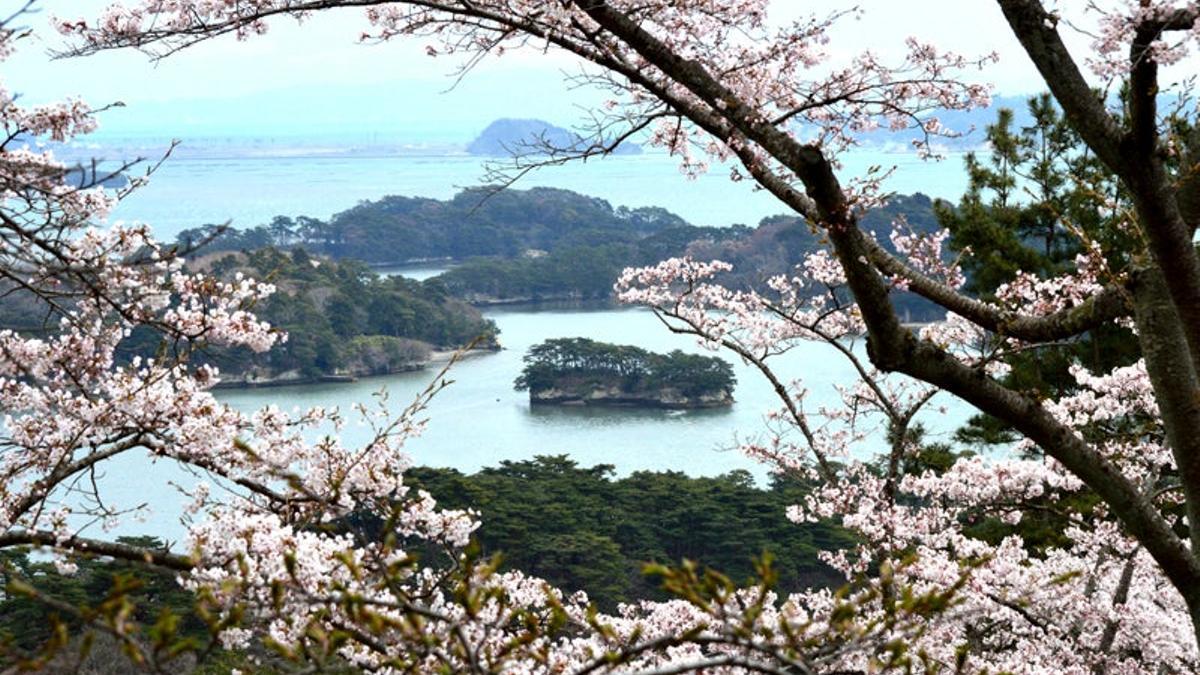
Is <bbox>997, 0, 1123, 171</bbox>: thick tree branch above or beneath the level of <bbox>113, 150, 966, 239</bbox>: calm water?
beneath

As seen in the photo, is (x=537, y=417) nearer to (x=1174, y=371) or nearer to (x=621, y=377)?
(x=621, y=377)

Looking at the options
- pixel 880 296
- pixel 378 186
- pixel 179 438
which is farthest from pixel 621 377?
pixel 378 186

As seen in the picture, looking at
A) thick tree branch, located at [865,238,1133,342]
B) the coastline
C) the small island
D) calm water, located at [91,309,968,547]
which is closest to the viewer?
thick tree branch, located at [865,238,1133,342]

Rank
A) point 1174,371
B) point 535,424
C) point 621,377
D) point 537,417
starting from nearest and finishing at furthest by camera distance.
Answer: point 1174,371, point 535,424, point 537,417, point 621,377

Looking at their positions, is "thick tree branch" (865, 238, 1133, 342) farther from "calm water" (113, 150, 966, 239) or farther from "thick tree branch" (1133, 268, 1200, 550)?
"calm water" (113, 150, 966, 239)

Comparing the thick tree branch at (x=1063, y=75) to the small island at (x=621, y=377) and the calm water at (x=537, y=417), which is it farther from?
the small island at (x=621, y=377)

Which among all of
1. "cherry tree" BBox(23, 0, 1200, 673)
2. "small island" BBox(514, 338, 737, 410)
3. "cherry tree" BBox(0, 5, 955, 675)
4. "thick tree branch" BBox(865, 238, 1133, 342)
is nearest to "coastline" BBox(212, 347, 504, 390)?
"small island" BBox(514, 338, 737, 410)

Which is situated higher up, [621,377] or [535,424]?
[621,377]

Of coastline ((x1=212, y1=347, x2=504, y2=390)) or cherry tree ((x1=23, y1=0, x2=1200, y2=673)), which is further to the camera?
coastline ((x1=212, y1=347, x2=504, y2=390))
